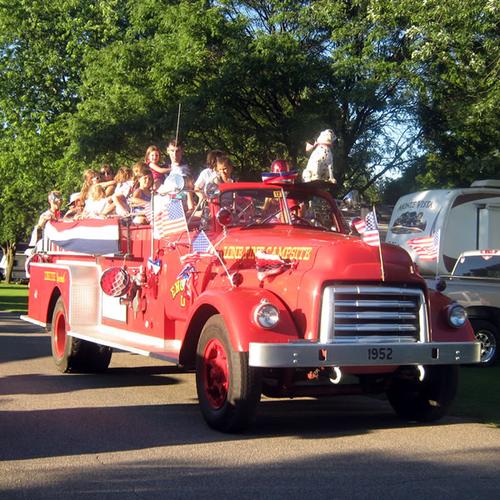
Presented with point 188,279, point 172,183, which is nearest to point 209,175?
point 172,183

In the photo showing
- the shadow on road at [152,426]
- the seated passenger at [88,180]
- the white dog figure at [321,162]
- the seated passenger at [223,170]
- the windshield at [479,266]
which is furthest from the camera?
the windshield at [479,266]

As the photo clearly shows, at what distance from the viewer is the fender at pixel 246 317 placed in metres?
7.36

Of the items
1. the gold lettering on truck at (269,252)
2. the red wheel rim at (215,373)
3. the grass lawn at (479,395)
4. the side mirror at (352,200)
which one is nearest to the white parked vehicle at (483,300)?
the grass lawn at (479,395)

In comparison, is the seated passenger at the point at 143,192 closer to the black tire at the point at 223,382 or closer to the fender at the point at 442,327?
the black tire at the point at 223,382

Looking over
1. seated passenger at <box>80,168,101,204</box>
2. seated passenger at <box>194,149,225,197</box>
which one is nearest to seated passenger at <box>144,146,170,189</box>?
seated passenger at <box>194,149,225,197</box>

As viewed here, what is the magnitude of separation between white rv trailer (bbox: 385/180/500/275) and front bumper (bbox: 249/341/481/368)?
378 inches

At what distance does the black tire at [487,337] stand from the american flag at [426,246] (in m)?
3.43

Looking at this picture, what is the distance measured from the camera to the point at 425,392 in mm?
8594

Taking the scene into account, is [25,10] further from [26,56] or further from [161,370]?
[161,370]

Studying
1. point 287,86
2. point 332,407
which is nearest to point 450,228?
point 287,86

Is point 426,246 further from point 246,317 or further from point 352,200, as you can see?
point 246,317

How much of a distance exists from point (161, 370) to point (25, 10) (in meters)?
28.3

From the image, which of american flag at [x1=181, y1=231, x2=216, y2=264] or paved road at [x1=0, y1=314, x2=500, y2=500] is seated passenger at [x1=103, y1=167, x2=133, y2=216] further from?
american flag at [x1=181, y1=231, x2=216, y2=264]

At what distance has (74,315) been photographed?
37.2 ft
